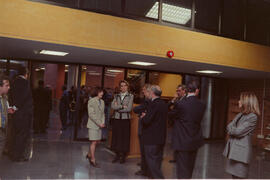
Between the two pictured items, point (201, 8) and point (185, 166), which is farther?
point (201, 8)

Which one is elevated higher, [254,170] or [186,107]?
[186,107]

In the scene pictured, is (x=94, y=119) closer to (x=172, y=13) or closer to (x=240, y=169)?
(x=240, y=169)

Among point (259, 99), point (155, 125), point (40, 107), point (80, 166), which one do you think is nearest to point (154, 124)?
point (155, 125)

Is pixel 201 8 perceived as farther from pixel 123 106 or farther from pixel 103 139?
pixel 103 139

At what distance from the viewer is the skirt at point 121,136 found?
5547mm

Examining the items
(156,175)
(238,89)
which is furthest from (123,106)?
(238,89)

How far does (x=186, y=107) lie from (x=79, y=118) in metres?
4.99

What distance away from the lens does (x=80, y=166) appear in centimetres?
519

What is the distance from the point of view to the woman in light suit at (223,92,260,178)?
11.1ft

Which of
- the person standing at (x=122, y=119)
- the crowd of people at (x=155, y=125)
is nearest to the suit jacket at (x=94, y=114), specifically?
the crowd of people at (x=155, y=125)

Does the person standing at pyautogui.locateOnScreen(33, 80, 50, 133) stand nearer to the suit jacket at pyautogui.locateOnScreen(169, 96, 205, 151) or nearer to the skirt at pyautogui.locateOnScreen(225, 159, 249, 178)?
the suit jacket at pyautogui.locateOnScreen(169, 96, 205, 151)

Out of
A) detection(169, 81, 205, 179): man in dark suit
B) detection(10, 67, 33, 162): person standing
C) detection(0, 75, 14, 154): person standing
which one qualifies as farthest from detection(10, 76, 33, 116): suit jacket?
detection(169, 81, 205, 179): man in dark suit

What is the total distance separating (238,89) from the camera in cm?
995

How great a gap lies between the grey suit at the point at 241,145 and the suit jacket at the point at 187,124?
1.63 ft
